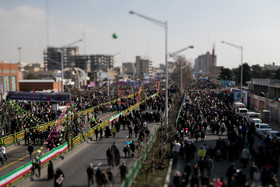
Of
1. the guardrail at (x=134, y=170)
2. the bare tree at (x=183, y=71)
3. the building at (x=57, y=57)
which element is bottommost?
the guardrail at (x=134, y=170)

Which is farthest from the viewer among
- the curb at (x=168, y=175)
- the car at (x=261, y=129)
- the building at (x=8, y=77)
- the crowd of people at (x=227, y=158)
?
the building at (x=8, y=77)

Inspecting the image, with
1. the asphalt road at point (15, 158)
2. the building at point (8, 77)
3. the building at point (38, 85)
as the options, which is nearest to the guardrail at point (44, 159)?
the asphalt road at point (15, 158)

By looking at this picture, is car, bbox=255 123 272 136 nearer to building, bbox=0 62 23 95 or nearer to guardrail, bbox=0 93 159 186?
guardrail, bbox=0 93 159 186

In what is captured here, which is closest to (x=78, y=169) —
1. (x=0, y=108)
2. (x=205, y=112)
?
Result: (x=0, y=108)

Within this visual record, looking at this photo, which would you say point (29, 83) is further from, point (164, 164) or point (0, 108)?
point (164, 164)

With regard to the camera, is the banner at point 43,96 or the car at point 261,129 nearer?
the car at point 261,129

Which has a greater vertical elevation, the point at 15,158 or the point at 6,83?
the point at 6,83

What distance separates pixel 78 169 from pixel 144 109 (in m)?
20.7

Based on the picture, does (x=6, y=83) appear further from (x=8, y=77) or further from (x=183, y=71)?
(x=183, y=71)

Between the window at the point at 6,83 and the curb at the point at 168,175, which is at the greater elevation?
the window at the point at 6,83

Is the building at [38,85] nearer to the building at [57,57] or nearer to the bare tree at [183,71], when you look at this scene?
the bare tree at [183,71]

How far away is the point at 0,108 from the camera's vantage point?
21781 millimetres

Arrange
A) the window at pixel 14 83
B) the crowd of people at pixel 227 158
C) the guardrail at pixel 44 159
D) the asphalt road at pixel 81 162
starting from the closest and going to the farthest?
the crowd of people at pixel 227 158
the guardrail at pixel 44 159
the asphalt road at pixel 81 162
the window at pixel 14 83

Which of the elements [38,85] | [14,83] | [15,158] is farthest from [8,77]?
[15,158]
